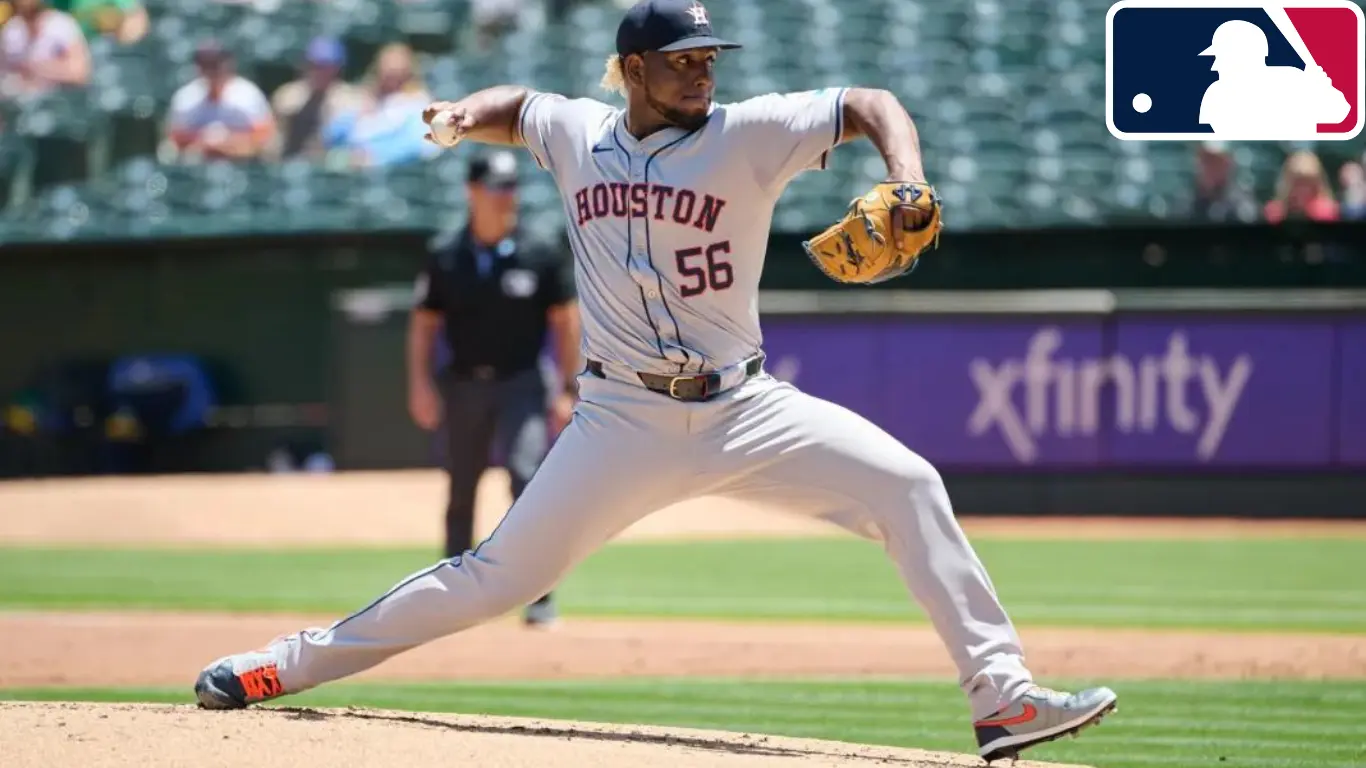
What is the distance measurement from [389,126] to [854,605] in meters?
8.24

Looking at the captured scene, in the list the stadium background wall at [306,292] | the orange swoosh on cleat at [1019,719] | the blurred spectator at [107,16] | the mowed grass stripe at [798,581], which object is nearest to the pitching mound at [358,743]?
the orange swoosh on cleat at [1019,719]

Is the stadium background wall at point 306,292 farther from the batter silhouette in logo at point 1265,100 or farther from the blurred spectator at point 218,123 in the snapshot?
the batter silhouette in logo at point 1265,100

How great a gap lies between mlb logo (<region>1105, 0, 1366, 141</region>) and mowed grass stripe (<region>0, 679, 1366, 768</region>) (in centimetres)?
908

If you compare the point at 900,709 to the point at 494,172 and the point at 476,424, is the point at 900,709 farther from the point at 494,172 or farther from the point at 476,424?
the point at 494,172

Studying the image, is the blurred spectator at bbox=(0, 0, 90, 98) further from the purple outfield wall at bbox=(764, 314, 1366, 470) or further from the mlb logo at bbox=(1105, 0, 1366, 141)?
the mlb logo at bbox=(1105, 0, 1366, 141)

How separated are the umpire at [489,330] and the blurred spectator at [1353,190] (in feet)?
25.1

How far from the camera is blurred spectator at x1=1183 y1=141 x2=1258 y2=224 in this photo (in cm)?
1499

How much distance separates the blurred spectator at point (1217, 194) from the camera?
15.0 m

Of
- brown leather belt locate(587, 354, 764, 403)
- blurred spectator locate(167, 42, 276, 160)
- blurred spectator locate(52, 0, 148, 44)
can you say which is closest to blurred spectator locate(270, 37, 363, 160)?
blurred spectator locate(167, 42, 276, 160)

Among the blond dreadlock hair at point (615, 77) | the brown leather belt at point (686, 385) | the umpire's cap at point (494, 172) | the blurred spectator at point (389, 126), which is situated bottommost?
the brown leather belt at point (686, 385)

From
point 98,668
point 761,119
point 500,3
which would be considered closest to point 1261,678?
point 761,119

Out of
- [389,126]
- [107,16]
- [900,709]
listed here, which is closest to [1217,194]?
[389,126]

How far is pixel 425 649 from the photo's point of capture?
8750 mm

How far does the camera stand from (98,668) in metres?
7.82
